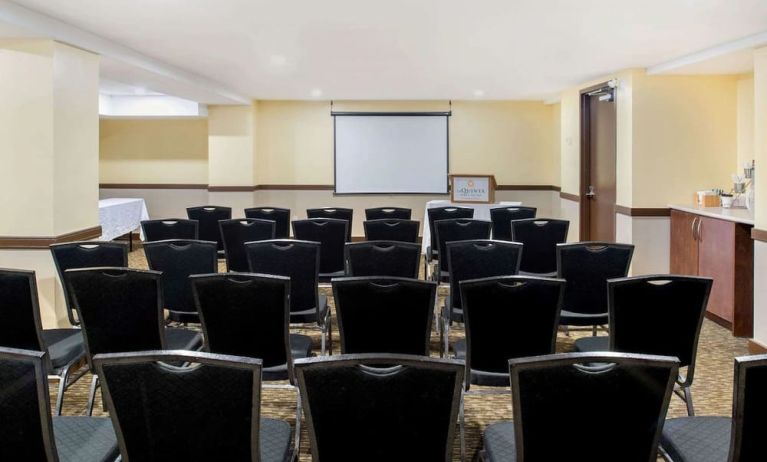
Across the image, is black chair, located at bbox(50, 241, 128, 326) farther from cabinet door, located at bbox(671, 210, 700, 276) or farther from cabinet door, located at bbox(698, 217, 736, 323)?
cabinet door, located at bbox(671, 210, 700, 276)

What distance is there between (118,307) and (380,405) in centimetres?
177

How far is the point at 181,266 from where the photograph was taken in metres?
3.81

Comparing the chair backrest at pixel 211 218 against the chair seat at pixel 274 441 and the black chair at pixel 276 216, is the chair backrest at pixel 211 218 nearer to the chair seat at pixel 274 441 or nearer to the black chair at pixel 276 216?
the black chair at pixel 276 216

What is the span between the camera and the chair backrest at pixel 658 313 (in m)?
2.71

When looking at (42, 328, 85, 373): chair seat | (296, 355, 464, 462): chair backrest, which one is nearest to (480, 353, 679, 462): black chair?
(296, 355, 464, 462): chair backrest

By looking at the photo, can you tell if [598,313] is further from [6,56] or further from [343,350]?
[6,56]

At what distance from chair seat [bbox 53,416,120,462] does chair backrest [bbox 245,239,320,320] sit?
A: 60.2 inches

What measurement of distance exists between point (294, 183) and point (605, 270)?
8.05 m

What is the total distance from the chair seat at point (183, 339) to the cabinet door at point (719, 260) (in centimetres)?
442

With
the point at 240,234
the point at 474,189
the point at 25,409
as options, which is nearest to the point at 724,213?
the point at 474,189

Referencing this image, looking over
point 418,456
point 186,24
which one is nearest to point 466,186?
point 186,24

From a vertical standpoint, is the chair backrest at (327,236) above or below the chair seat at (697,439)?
above

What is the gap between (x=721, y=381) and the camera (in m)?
4.09

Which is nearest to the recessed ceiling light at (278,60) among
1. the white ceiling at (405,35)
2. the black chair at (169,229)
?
the white ceiling at (405,35)
